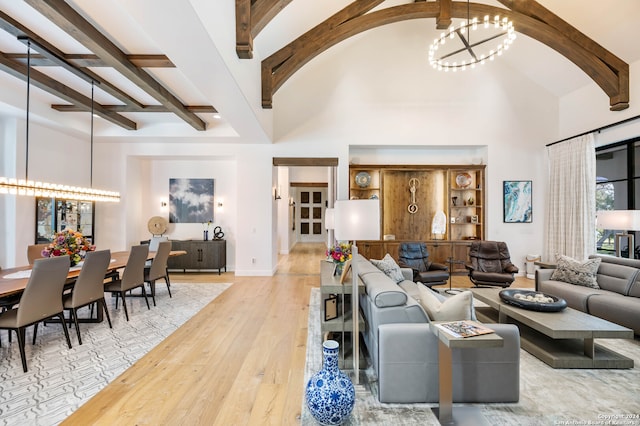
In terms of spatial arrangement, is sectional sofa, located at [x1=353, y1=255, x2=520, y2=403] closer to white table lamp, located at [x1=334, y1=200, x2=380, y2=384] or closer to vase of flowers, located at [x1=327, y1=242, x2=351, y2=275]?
white table lamp, located at [x1=334, y1=200, x2=380, y2=384]

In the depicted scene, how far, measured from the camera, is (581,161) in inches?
219

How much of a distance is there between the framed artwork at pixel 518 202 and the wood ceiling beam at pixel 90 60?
23.3 feet

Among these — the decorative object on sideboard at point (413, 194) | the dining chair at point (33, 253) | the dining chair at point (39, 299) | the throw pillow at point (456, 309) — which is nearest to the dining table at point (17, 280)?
the dining chair at point (39, 299)

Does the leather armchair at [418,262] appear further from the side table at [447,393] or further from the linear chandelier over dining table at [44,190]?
the linear chandelier over dining table at [44,190]

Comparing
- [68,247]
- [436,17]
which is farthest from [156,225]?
[436,17]

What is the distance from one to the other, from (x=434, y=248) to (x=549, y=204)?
2613mm

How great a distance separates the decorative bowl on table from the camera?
2.93 meters

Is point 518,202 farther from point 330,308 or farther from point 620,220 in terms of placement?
point 330,308

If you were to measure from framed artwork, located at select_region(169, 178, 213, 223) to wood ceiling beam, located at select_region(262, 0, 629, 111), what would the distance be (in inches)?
138

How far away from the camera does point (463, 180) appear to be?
695cm

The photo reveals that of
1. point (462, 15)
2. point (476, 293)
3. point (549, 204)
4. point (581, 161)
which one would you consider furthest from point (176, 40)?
point (549, 204)

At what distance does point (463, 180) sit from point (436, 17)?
3.57 m

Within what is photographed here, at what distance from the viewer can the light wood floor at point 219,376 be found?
6.66 feet

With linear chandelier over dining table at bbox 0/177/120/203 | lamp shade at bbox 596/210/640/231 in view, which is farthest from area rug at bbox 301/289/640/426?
linear chandelier over dining table at bbox 0/177/120/203
